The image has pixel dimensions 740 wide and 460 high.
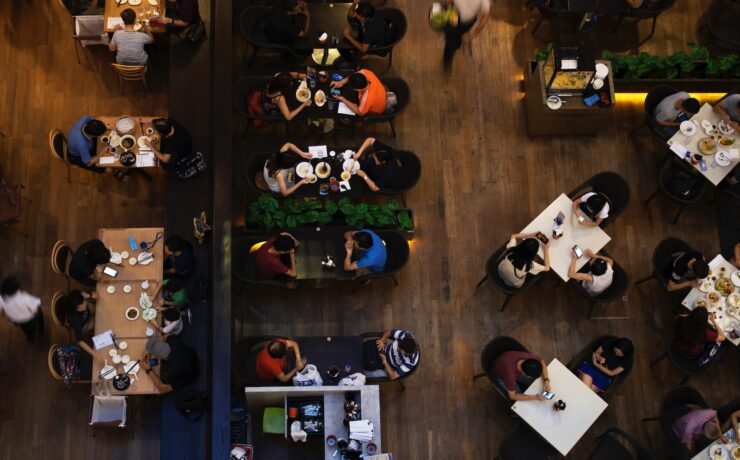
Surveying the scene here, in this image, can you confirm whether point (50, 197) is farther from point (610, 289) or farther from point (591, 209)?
point (610, 289)

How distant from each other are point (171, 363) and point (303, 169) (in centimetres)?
243

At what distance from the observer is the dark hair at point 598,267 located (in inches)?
264

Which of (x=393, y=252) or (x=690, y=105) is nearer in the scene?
(x=393, y=252)

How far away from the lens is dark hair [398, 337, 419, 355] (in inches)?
255

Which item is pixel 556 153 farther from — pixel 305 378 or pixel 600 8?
pixel 305 378

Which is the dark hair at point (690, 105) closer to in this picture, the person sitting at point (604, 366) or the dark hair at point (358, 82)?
the person sitting at point (604, 366)

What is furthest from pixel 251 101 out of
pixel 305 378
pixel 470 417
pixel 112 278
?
pixel 470 417

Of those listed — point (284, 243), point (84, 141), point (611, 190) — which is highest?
point (84, 141)

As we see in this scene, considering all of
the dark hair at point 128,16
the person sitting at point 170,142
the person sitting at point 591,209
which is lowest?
the person sitting at point 591,209

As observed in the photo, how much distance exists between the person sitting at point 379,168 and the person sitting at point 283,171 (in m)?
0.62

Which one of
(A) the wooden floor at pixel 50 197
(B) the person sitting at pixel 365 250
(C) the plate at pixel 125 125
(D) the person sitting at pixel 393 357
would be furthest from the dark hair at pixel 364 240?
(C) the plate at pixel 125 125

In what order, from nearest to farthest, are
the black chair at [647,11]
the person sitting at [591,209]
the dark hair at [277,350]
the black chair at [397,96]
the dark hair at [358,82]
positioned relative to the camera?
the dark hair at [277,350]
the person sitting at [591,209]
the dark hair at [358,82]
the black chair at [397,96]
the black chair at [647,11]

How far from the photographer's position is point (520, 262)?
668 cm

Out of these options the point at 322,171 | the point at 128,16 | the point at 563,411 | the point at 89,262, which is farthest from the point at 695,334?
the point at 128,16
